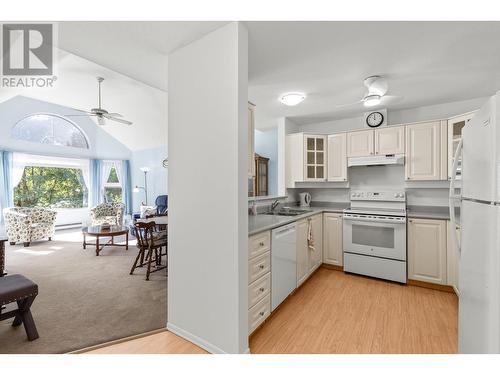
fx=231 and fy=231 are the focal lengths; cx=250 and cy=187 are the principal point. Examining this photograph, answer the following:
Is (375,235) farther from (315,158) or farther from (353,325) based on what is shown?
(315,158)

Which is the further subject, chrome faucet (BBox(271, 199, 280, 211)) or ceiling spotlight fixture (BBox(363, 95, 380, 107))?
chrome faucet (BBox(271, 199, 280, 211))

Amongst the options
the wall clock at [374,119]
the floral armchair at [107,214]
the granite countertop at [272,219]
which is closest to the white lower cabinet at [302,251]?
the granite countertop at [272,219]

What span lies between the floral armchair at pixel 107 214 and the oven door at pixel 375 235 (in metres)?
5.47

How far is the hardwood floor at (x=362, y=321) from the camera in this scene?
179 cm

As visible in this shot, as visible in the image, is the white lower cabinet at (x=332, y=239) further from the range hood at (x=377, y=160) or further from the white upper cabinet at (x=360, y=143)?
the white upper cabinet at (x=360, y=143)

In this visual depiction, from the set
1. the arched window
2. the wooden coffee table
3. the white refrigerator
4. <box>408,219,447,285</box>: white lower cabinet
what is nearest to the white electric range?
<box>408,219,447,285</box>: white lower cabinet

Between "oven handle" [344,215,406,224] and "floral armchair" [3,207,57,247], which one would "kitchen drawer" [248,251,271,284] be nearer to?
"oven handle" [344,215,406,224]

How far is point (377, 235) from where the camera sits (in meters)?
3.03

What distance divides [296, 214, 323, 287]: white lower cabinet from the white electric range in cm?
35

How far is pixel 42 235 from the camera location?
4.95m

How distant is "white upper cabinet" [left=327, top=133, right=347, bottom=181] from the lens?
3.62 metres

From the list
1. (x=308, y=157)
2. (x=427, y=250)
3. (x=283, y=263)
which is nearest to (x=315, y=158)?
(x=308, y=157)
